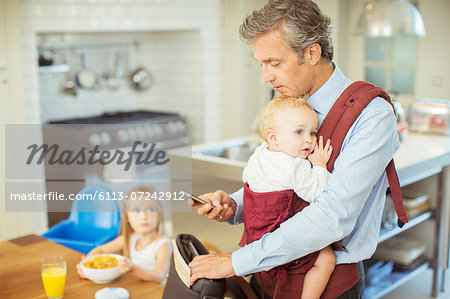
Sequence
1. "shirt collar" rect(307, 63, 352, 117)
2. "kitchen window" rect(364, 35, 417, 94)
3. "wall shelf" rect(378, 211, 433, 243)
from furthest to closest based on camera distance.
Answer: "kitchen window" rect(364, 35, 417, 94), "wall shelf" rect(378, 211, 433, 243), "shirt collar" rect(307, 63, 352, 117)

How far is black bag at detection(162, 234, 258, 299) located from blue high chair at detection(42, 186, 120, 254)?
147 cm

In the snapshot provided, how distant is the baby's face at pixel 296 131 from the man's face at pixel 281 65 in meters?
0.08

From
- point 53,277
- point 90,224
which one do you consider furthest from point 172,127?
point 53,277

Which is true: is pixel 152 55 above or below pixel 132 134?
above

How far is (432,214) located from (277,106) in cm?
258

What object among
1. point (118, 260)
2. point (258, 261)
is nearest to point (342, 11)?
point (118, 260)

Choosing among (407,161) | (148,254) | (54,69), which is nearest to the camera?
(148,254)

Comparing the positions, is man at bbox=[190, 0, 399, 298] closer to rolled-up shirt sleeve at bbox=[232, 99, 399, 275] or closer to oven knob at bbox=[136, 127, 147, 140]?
rolled-up shirt sleeve at bbox=[232, 99, 399, 275]

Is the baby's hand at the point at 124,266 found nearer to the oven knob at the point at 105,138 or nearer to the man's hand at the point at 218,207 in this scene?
the man's hand at the point at 218,207

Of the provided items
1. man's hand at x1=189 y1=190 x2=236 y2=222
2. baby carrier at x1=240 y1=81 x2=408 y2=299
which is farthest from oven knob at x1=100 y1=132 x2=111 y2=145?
baby carrier at x1=240 y1=81 x2=408 y2=299

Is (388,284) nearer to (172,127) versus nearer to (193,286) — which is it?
(193,286)

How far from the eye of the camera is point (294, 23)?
1.52 metres

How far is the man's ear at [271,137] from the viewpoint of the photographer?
1630 mm

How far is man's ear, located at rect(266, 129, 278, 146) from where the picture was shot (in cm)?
163
